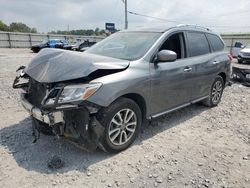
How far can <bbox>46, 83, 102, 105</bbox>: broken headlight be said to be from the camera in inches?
125

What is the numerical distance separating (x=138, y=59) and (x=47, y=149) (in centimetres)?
193

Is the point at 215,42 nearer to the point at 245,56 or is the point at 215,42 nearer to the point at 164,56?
the point at 164,56

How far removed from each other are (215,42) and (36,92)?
170 inches

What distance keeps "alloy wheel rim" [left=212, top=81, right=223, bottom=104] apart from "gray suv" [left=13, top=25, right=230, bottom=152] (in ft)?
2.84

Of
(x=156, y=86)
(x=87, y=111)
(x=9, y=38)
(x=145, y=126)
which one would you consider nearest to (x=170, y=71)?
(x=156, y=86)

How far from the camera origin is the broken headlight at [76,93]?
10.4 feet

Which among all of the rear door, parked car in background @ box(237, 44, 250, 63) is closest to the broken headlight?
the rear door

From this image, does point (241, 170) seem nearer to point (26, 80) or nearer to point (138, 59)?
point (138, 59)

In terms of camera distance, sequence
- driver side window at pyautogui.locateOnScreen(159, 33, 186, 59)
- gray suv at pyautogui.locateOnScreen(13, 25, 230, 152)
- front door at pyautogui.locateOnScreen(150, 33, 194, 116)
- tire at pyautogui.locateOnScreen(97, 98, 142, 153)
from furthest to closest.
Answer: driver side window at pyautogui.locateOnScreen(159, 33, 186, 59) → front door at pyautogui.locateOnScreen(150, 33, 194, 116) → tire at pyautogui.locateOnScreen(97, 98, 142, 153) → gray suv at pyautogui.locateOnScreen(13, 25, 230, 152)

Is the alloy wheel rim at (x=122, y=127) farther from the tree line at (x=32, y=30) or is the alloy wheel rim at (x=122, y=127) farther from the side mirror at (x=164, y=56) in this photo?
the tree line at (x=32, y=30)

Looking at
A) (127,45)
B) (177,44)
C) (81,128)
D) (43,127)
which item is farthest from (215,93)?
(43,127)

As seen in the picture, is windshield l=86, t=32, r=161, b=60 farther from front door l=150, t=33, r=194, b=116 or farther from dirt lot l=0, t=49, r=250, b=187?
dirt lot l=0, t=49, r=250, b=187

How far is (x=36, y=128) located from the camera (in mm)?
3777

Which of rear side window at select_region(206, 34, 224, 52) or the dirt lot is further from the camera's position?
rear side window at select_region(206, 34, 224, 52)
